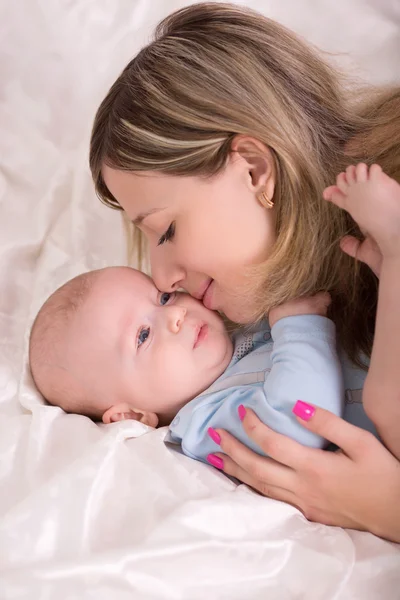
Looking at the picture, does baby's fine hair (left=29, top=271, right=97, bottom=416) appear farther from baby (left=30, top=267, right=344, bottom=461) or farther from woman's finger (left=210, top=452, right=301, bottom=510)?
woman's finger (left=210, top=452, right=301, bottom=510)

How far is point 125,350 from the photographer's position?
1.35 meters

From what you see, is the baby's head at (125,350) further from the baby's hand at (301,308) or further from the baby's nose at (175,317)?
the baby's hand at (301,308)

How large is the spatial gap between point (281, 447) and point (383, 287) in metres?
0.29

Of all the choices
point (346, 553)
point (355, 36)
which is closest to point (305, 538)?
point (346, 553)

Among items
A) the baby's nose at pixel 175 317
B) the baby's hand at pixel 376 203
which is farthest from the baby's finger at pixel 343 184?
the baby's nose at pixel 175 317

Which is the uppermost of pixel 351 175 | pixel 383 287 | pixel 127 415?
pixel 351 175

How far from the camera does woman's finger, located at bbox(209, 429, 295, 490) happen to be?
3.90ft

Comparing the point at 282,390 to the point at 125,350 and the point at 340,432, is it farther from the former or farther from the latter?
the point at 125,350

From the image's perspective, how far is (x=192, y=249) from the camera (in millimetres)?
1324

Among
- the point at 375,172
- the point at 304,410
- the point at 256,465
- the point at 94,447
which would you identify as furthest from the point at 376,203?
the point at 94,447

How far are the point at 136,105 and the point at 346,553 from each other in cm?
79

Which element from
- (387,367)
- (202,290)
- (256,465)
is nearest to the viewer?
(387,367)

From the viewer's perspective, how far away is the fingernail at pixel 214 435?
126cm

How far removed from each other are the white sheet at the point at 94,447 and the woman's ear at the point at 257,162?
17.6 inches
